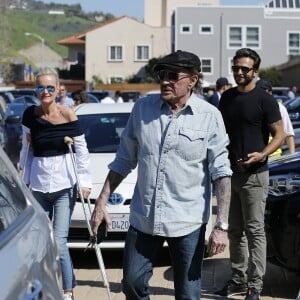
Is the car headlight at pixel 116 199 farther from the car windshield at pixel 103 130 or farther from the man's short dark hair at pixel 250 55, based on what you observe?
the man's short dark hair at pixel 250 55

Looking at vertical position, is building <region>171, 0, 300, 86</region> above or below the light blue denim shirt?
above

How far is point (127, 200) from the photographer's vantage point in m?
7.98

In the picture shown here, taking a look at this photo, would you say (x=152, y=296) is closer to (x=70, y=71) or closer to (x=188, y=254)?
(x=188, y=254)

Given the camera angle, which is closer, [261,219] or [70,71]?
[261,219]

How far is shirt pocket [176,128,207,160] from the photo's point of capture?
472 cm

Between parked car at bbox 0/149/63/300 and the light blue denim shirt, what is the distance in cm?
125

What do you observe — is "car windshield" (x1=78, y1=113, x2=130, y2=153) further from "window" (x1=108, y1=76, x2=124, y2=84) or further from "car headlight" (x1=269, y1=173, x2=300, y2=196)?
"window" (x1=108, y1=76, x2=124, y2=84)

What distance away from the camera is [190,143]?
15.5 feet

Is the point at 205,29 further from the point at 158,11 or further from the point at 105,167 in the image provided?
the point at 105,167

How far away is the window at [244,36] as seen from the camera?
255 ft

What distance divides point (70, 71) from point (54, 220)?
83.4m

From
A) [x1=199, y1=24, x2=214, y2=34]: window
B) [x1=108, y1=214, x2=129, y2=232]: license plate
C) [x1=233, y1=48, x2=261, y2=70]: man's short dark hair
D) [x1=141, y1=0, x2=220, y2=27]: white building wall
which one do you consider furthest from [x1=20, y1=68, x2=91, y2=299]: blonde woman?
[x1=141, y1=0, x2=220, y2=27]: white building wall

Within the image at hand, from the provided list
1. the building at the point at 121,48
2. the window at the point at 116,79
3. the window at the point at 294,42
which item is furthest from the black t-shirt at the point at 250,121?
the window at the point at 116,79

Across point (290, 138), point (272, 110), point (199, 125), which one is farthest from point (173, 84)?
point (290, 138)
